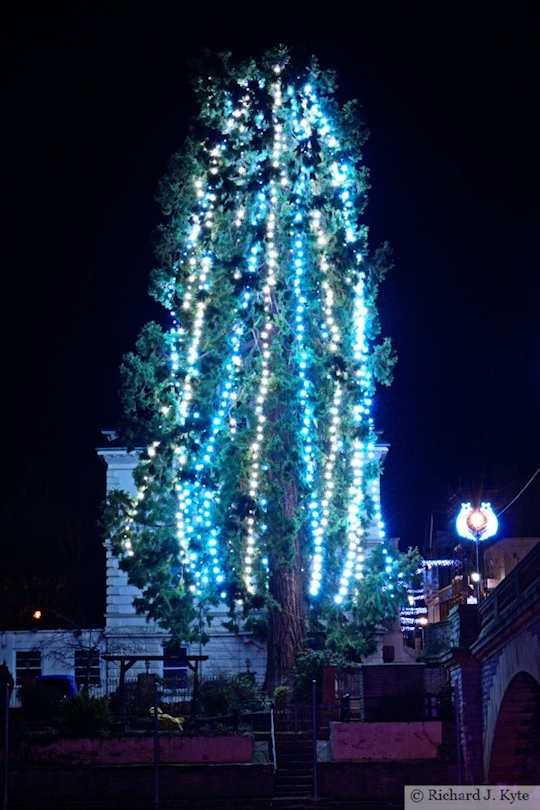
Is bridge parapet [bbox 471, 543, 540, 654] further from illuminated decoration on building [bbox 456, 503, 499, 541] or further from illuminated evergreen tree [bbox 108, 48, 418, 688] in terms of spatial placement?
illuminated decoration on building [bbox 456, 503, 499, 541]

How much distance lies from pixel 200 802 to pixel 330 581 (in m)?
9.89

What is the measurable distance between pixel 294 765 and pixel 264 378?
35.1 feet

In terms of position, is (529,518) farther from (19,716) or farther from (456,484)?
(19,716)

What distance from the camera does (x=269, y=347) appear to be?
111ft

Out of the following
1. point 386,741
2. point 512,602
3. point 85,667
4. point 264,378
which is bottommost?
point 386,741

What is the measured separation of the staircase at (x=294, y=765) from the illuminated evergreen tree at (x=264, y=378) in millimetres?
4964

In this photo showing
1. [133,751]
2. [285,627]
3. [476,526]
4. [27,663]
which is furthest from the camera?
[27,663]

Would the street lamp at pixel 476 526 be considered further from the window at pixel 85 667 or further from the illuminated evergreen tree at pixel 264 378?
the window at pixel 85 667

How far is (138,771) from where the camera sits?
25.7 m

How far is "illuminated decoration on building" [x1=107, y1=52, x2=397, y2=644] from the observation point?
110 feet

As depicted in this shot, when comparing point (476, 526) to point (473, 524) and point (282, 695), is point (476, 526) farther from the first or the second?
point (282, 695)

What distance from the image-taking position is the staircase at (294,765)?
26.1 meters

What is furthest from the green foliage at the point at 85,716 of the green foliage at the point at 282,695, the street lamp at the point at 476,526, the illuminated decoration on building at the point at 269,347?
the street lamp at the point at 476,526

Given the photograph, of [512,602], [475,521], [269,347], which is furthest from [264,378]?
[512,602]
